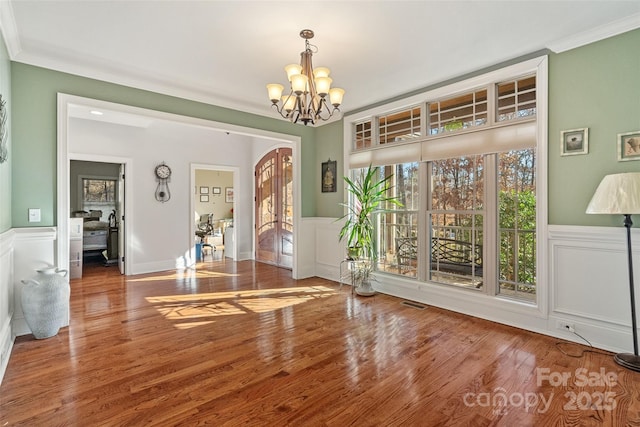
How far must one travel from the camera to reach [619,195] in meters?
2.32

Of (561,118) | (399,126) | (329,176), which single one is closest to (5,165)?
(329,176)

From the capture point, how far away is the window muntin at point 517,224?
127 inches

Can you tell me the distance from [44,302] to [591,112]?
5299 millimetres

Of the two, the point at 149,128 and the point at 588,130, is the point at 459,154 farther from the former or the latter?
the point at 149,128

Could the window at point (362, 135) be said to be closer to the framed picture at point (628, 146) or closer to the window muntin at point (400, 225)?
the window muntin at point (400, 225)

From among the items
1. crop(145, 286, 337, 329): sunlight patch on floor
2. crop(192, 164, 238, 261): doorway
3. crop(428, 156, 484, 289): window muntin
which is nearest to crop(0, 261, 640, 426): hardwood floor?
crop(145, 286, 337, 329): sunlight patch on floor

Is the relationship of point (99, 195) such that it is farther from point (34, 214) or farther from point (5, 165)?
point (5, 165)

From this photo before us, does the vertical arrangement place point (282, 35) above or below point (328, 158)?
above

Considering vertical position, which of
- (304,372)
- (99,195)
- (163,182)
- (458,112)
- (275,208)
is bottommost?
(304,372)

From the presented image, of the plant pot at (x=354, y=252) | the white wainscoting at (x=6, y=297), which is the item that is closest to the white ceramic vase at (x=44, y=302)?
the white wainscoting at (x=6, y=297)

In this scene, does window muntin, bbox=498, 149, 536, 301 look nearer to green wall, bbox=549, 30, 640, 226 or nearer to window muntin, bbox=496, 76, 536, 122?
green wall, bbox=549, 30, 640, 226

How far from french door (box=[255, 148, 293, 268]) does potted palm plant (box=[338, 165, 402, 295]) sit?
1.92m

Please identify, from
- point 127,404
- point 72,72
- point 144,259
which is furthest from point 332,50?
point 144,259

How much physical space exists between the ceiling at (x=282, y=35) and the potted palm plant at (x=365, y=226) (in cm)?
142
